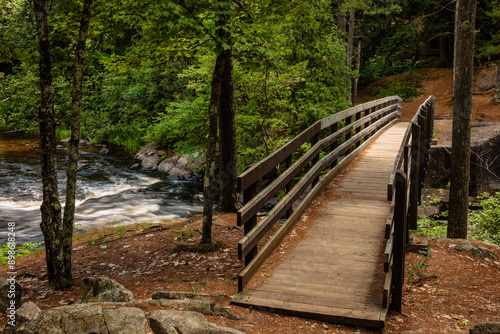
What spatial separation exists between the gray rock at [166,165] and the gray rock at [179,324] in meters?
17.5

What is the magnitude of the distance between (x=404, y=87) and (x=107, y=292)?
28.6m

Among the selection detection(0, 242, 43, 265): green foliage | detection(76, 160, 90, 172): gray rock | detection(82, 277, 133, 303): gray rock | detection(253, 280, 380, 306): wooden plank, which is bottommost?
detection(0, 242, 43, 265): green foliage

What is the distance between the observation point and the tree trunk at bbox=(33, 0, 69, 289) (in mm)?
6035

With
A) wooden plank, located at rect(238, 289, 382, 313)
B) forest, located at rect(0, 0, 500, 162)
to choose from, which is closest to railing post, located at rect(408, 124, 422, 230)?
forest, located at rect(0, 0, 500, 162)

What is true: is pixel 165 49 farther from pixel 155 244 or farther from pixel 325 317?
pixel 325 317

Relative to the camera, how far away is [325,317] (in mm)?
4129

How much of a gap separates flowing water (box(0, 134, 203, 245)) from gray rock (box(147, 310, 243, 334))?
9.02 meters

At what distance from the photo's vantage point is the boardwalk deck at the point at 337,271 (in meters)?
4.26

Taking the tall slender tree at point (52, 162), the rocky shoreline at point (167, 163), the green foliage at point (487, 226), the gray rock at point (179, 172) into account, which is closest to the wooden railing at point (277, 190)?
the tall slender tree at point (52, 162)

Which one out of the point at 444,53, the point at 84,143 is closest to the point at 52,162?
the point at 84,143

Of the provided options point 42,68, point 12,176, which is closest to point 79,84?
point 42,68

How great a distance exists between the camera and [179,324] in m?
3.56

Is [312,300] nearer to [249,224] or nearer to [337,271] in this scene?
[337,271]

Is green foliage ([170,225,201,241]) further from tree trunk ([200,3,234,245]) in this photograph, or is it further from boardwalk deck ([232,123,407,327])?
boardwalk deck ([232,123,407,327])
